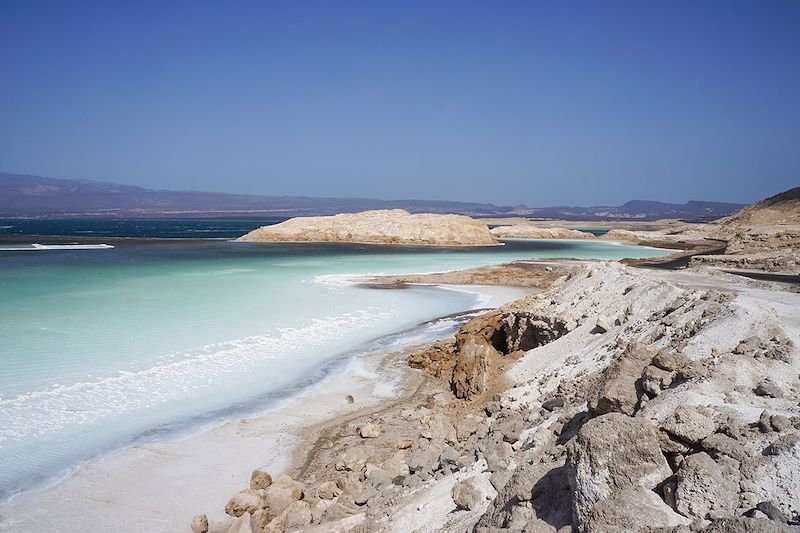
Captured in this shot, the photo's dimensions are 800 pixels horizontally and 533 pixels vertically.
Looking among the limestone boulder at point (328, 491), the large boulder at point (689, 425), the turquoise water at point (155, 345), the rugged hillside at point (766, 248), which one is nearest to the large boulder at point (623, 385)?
the large boulder at point (689, 425)

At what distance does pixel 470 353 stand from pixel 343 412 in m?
2.44

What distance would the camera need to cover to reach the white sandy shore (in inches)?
222

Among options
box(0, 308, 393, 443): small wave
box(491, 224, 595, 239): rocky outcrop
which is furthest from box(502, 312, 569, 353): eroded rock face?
box(491, 224, 595, 239): rocky outcrop

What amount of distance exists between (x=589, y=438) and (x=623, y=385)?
1660 millimetres

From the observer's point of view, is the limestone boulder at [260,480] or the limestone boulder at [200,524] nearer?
the limestone boulder at [200,524]

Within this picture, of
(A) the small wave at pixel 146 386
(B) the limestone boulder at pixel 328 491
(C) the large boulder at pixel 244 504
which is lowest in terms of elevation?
(A) the small wave at pixel 146 386

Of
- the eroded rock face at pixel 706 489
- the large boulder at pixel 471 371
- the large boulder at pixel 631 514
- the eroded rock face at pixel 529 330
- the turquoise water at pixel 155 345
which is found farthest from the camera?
the eroded rock face at pixel 529 330

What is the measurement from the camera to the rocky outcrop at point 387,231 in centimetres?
5691

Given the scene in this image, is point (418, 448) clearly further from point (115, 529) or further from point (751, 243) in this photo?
point (751, 243)

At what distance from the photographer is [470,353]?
31.7 feet

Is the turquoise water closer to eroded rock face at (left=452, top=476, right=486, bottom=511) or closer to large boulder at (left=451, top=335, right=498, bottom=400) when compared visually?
large boulder at (left=451, top=335, right=498, bottom=400)

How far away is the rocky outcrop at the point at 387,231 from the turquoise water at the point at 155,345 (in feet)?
101

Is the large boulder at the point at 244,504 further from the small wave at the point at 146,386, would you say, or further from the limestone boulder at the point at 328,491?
the small wave at the point at 146,386

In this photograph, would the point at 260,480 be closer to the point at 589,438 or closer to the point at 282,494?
the point at 282,494
